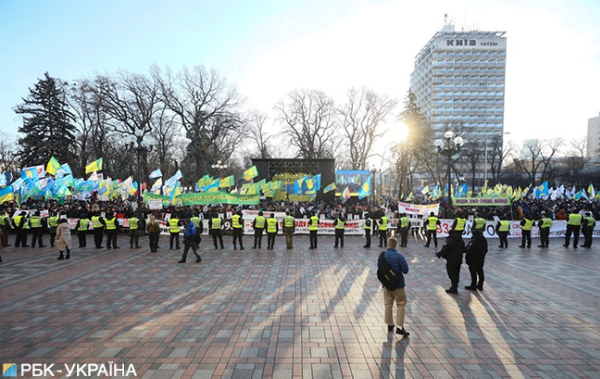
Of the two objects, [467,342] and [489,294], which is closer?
[467,342]

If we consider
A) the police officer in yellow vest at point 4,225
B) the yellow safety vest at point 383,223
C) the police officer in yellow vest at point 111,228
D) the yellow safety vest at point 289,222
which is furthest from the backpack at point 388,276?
the police officer in yellow vest at point 4,225

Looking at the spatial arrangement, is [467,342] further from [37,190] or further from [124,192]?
[124,192]

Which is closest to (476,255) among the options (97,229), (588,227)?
(588,227)

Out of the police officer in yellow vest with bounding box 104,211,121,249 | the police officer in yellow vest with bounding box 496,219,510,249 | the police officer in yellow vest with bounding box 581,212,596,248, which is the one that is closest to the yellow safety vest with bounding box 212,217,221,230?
the police officer in yellow vest with bounding box 104,211,121,249

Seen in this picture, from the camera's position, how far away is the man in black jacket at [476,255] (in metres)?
7.76

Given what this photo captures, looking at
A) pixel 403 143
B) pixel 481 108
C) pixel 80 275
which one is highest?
pixel 481 108

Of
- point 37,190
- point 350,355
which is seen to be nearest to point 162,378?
point 350,355

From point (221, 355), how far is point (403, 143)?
38.4 metres

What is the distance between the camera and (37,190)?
19.5 meters

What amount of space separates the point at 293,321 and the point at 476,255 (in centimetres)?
492

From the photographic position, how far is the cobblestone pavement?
442 cm

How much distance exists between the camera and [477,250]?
781 cm

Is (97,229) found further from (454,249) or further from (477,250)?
(477,250)

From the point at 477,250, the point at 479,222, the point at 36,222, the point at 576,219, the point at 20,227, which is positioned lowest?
the point at 20,227
